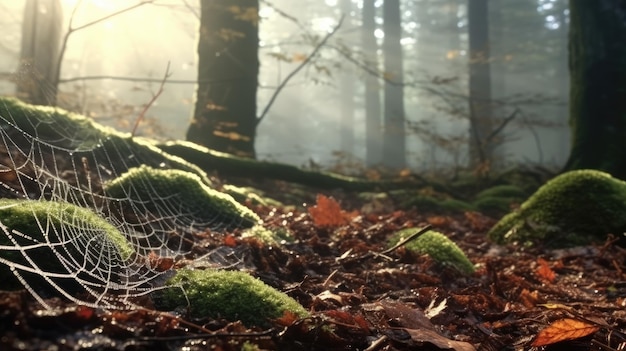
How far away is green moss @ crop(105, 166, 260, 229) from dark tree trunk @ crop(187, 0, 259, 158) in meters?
3.31

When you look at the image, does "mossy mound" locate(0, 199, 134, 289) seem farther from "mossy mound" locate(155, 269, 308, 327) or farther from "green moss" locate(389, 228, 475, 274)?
"green moss" locate(389, 228, 475, 274)

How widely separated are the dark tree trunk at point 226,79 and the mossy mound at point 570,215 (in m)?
4.34

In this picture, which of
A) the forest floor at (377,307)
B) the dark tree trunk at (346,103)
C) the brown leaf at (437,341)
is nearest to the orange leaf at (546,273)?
the forest floor at (377,307)

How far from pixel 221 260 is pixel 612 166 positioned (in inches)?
225

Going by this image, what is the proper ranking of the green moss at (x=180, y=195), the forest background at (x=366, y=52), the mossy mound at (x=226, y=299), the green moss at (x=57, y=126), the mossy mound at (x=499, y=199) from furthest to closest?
1. the forest background at (x=366, y=52)
2. the mossy mound at (x=499, y=199)
3. the green moss at (x=57, y=126)
4. the green moss at (x=180, y=195)
5. the mossy mound at (x=226, y=299)

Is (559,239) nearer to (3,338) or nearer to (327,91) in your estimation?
(3,338)

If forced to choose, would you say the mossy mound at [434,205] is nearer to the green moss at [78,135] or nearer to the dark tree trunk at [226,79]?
the dark tree trunk at [226,79]

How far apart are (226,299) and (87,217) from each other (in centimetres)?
94

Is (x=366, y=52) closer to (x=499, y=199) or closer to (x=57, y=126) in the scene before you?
(x=499, y=199)

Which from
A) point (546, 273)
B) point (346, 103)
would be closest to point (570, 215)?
point (546, 273)

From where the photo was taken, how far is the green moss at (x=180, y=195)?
359 cm

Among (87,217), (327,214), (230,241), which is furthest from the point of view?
(327,214)

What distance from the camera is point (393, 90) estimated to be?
1090 inches

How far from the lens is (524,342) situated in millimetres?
1888
